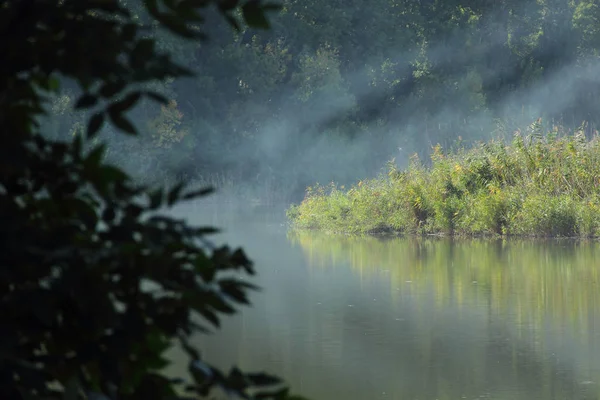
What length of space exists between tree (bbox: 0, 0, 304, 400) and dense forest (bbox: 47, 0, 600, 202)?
120 ft

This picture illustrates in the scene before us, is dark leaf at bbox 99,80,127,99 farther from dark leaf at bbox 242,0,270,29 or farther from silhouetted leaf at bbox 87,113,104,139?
dark leaf at bbox 242,0,270,29

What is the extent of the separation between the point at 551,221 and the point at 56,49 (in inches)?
585

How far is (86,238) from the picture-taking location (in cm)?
157

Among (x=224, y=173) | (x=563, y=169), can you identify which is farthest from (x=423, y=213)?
(x=224, y=173)

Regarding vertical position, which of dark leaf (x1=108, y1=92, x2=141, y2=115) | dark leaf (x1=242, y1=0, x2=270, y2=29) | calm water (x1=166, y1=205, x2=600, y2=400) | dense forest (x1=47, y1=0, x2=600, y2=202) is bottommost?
calm water (x1=166, y1=205, x2=600, y2=400)

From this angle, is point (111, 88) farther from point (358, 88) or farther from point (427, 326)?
point (358, 88)

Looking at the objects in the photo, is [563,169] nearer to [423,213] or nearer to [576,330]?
[423,213]

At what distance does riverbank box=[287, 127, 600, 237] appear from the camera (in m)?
16.0

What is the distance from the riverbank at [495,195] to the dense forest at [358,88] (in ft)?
63.2

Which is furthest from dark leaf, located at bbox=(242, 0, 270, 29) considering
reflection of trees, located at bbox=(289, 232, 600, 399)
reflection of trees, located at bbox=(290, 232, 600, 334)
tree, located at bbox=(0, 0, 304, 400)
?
reflection of trees, located at bbox=(290, 232, 600, 334)

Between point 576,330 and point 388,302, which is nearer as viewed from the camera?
point 576,330

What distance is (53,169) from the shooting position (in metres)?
1.57

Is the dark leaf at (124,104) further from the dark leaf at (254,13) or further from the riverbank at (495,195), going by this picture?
the riverbank at (495,195)

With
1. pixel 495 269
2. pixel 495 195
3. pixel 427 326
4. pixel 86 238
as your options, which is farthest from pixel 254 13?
pixel 495 195
